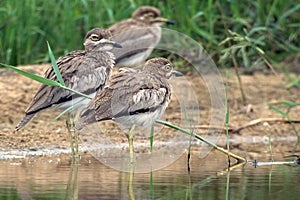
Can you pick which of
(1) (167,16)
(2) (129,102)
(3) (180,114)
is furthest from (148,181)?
(1) (167,16)

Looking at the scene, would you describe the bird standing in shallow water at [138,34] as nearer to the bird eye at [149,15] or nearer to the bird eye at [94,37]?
the bird eye at [149,15]

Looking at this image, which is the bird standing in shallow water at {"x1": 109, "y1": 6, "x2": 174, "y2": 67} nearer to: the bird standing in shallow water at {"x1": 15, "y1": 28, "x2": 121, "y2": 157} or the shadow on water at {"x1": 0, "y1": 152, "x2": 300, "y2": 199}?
the bird standing in shallow water at {"x1": 15, "y1": 28, "x2": 121, "y2": 157}

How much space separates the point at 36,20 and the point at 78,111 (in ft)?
9.09

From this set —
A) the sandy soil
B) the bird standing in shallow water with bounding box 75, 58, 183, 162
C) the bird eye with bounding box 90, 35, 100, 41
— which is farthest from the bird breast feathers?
the bird eye with bounding box 90, 35, 100, 41

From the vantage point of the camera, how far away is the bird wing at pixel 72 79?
7.27m

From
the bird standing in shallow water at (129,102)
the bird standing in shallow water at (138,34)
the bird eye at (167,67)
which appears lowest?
the bird standing in shallow water at (129,102)

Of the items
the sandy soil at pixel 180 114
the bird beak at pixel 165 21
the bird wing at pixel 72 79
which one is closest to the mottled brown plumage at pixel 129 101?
the bird wing at pixel 72 79

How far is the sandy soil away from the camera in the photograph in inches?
317

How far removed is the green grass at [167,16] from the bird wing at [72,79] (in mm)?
2346

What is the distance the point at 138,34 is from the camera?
1084 centimetres

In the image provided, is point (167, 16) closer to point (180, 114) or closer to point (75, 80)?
point (180, 114)

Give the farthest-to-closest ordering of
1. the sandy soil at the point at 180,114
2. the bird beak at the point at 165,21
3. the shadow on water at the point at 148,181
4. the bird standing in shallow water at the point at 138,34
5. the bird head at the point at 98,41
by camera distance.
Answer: the bird beak at the point at 165,21 → the bird standing in shallow water at the point at 138,34 → the bird head at the point at 98,41 → the sandy soil at the point at 180,114 → the shadow on water at the point at 148,181

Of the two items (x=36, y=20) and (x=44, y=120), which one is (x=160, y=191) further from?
(x=36, y=20)

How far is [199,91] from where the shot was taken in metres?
10.2
